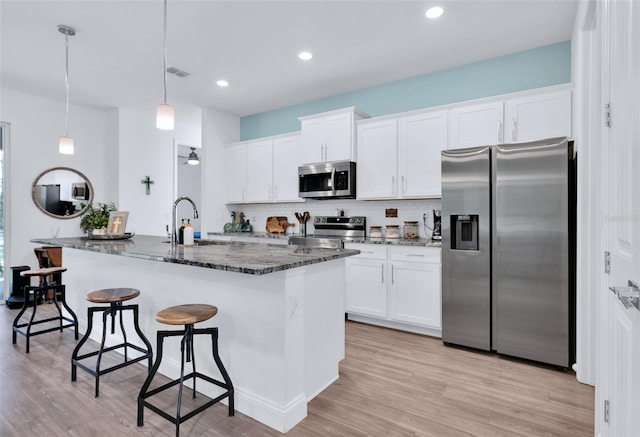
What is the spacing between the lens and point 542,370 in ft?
9.07

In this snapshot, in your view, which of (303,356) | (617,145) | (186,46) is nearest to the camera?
(617,145)

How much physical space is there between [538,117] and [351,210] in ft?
7.68

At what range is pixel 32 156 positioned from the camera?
16.2 ft

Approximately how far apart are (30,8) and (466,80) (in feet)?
13.6

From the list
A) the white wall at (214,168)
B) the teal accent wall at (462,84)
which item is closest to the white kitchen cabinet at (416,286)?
the teal accent wall at (462,84)

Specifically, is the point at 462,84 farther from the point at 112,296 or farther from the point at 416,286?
the point at 112,296

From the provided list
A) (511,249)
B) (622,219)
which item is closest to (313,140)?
(511,249)

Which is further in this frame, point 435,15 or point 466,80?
point 466,80

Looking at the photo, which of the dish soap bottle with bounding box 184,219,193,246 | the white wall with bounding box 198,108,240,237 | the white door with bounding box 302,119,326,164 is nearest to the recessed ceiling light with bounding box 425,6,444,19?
the white door with bounding box 302,119,326,164

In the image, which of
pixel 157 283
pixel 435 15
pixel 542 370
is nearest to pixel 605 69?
pixel 435 15

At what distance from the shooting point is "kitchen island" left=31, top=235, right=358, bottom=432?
6.40 feet

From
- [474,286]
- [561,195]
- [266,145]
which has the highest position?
[266,145]

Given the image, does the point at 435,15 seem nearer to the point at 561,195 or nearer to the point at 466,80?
the point at 466,80

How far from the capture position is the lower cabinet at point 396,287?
347 cm
